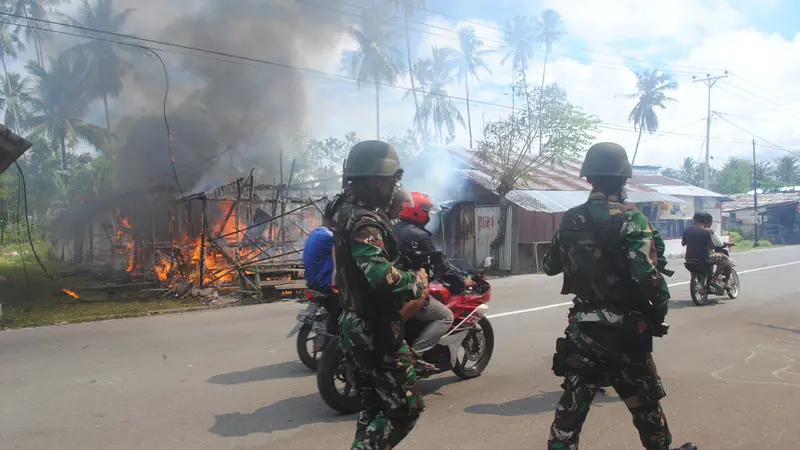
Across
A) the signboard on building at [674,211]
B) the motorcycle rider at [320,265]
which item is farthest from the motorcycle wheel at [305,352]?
the signboard on building at [674,211]

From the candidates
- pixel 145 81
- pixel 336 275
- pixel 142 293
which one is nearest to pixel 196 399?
pixel 336 275

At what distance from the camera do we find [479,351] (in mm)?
5258

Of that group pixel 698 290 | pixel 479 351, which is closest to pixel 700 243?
pixel 698 290

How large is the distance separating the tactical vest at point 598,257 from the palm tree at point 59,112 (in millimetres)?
25846

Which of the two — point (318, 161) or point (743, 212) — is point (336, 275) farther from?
point (743, 212)

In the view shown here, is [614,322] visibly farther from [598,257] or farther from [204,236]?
[204,236]

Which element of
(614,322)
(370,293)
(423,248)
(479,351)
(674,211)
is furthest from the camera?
(674,211)

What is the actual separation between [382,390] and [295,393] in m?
2.59

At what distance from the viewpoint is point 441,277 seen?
4789 mm

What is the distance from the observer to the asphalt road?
383cm

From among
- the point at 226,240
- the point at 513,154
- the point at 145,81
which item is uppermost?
the point at 145,81

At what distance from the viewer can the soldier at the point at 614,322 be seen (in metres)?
2.73

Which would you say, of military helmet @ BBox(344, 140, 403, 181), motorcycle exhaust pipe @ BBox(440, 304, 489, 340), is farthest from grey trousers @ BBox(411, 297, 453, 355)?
military helmet @ BBox(344, 140, 403, 181)

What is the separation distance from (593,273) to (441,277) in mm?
2064
